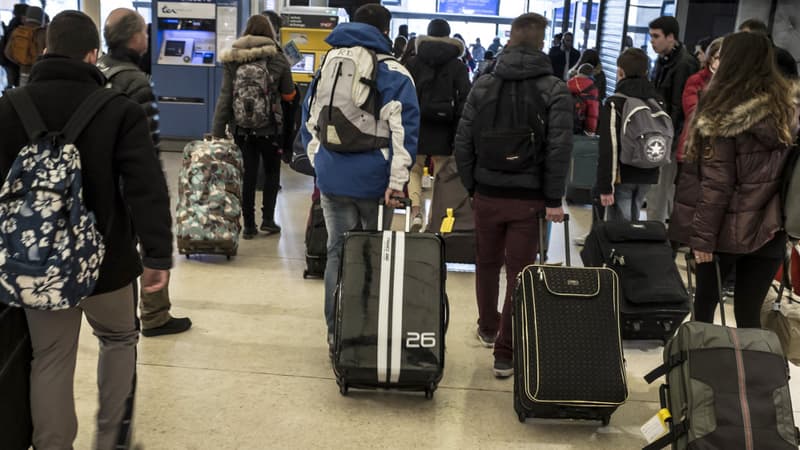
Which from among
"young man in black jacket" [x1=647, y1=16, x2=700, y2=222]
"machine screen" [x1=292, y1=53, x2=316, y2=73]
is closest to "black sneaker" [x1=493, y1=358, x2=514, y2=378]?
"young man in black jacket" [x1=647, y1=16, x2=700, y2=222]

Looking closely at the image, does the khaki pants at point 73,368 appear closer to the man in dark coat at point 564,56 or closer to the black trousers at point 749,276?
the black trousers at point 749,276

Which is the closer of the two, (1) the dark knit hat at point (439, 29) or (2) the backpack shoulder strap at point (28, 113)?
(2) the backpack shoulder strap at point (28, 113)

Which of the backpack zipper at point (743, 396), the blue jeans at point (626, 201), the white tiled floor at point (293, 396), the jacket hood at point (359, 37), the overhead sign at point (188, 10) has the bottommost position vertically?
the white tiled floor at point (293, 396)

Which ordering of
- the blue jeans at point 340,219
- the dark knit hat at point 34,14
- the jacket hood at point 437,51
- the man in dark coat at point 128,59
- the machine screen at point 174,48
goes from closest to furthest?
1. the man in dark coat at point 128,59
2. the blue jeans at point 340,219
3. the jacket hood at point 437,51
4. the dark knit hat at point 34,14
5. the machine screen at point 174,48

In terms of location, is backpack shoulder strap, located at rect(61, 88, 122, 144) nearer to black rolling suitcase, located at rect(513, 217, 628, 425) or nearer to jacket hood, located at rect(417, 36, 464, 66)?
black rolling suitcase, located at rect(513, 217, 628, 425)

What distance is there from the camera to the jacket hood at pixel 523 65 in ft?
11.3

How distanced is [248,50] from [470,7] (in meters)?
20.8

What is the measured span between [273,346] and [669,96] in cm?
353

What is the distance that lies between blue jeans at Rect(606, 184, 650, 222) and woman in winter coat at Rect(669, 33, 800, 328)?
178 cm

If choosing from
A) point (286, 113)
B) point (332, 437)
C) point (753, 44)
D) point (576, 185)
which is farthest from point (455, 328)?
point (576, 185)

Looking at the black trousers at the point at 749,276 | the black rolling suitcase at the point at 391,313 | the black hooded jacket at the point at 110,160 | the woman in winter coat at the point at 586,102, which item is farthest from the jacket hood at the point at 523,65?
the woman in winter coat at the point at 586,102

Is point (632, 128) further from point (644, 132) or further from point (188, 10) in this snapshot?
point (188, 10)

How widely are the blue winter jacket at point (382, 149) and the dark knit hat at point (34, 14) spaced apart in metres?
6.82

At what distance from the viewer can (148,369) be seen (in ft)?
11.9
